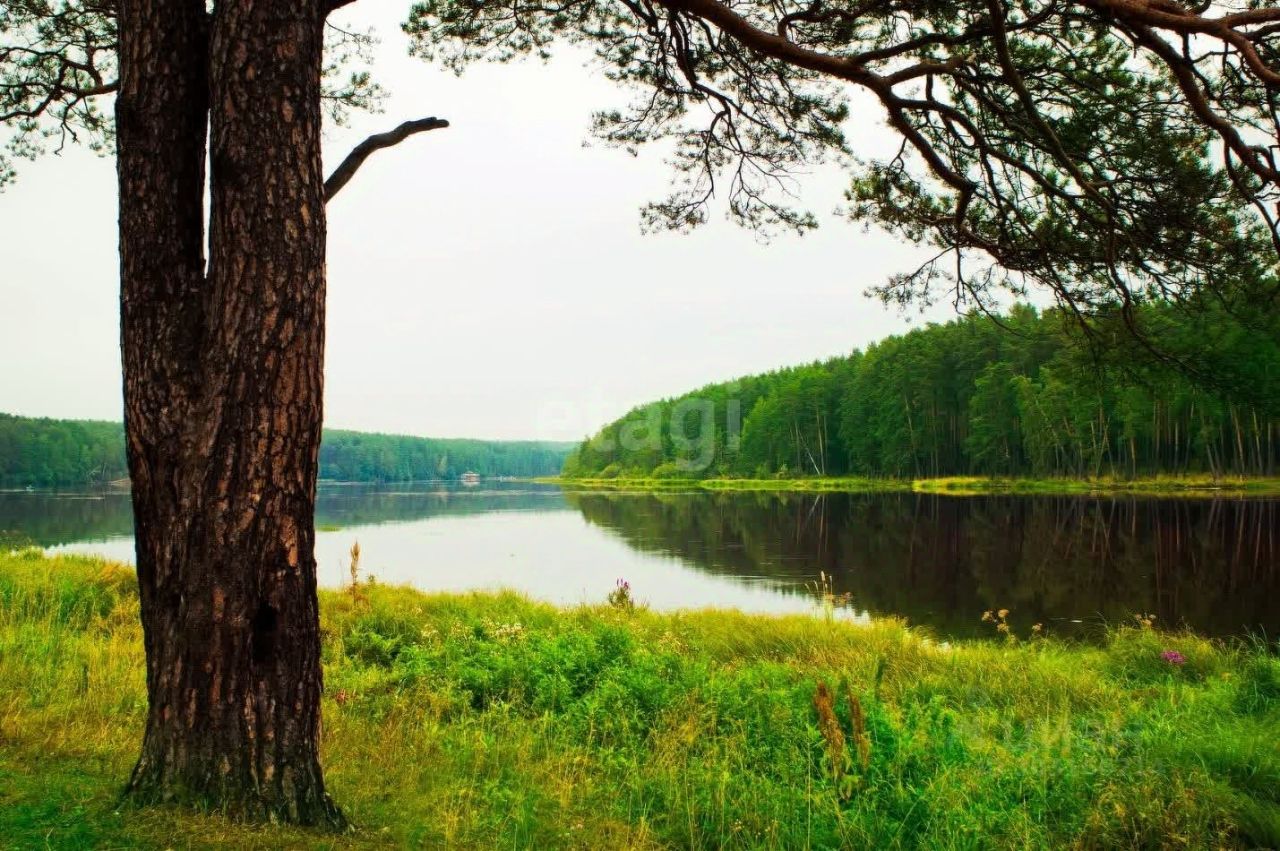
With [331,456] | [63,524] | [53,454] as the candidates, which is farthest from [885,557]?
[331,456]

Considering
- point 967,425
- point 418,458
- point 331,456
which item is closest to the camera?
point 967,425

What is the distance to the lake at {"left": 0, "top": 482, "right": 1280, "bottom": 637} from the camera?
48.1 feet

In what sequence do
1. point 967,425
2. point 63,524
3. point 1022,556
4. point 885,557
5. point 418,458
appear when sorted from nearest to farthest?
point 1022,556 → point 885,557 → point 63,524 → point 967,425 → point 418,458

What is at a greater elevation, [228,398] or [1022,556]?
[228,398]

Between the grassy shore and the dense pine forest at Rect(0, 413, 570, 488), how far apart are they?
4416cm

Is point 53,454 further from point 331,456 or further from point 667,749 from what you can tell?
point 667,749

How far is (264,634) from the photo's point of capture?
10.2 feet

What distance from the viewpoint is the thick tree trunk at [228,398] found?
10.2 feet

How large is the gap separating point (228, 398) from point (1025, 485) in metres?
58.8

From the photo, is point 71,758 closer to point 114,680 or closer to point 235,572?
point 235,572

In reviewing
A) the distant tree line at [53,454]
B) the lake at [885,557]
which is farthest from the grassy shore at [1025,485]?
the distant tree line at [53,454]

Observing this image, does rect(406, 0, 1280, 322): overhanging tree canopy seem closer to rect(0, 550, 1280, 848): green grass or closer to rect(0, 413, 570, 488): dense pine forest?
rect(0, 550, 1280, 848): green grass

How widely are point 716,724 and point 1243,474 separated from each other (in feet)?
176

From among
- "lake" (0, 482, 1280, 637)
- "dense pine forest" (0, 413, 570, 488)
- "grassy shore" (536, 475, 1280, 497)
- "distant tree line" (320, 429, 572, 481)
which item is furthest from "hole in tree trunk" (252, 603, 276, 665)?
"distant tree line" (320, 429, 572, 481)
